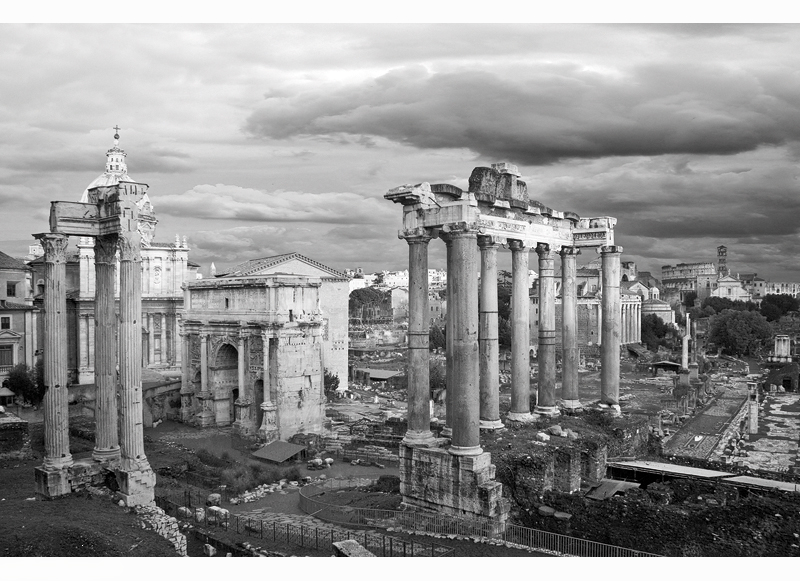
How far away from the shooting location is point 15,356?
3797 cm

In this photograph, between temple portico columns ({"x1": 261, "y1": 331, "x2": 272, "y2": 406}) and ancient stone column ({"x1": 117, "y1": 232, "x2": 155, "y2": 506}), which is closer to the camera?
ancient stone column ({"x1": 117, "y1": 232, "x2": 155, "y2": 506})

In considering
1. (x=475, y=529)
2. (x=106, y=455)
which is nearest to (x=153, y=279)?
(x=106, y=455)

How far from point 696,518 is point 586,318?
85.7m

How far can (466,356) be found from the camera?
54.7ft

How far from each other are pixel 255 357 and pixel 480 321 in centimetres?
1978

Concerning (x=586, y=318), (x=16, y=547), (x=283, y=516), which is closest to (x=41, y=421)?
(x=283, y=516)

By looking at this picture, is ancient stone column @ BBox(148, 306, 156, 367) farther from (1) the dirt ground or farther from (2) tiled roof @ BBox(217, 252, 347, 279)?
(1) the dirt ground

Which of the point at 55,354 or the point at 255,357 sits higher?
the point at 55,354

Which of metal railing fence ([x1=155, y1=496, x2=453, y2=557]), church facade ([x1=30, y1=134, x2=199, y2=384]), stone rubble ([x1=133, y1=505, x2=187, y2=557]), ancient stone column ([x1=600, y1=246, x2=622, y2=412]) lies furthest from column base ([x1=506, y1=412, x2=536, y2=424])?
church facade ([x1=30, y1=134, x2=199, y2=384])

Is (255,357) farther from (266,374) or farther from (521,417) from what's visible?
(521,417)

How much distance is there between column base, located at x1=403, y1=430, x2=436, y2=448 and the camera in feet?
58.0

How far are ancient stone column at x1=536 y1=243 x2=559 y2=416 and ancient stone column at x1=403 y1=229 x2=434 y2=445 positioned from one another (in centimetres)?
587

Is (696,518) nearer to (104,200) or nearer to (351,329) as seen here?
(104,200)

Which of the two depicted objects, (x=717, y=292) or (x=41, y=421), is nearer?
(x=41, y=421)
